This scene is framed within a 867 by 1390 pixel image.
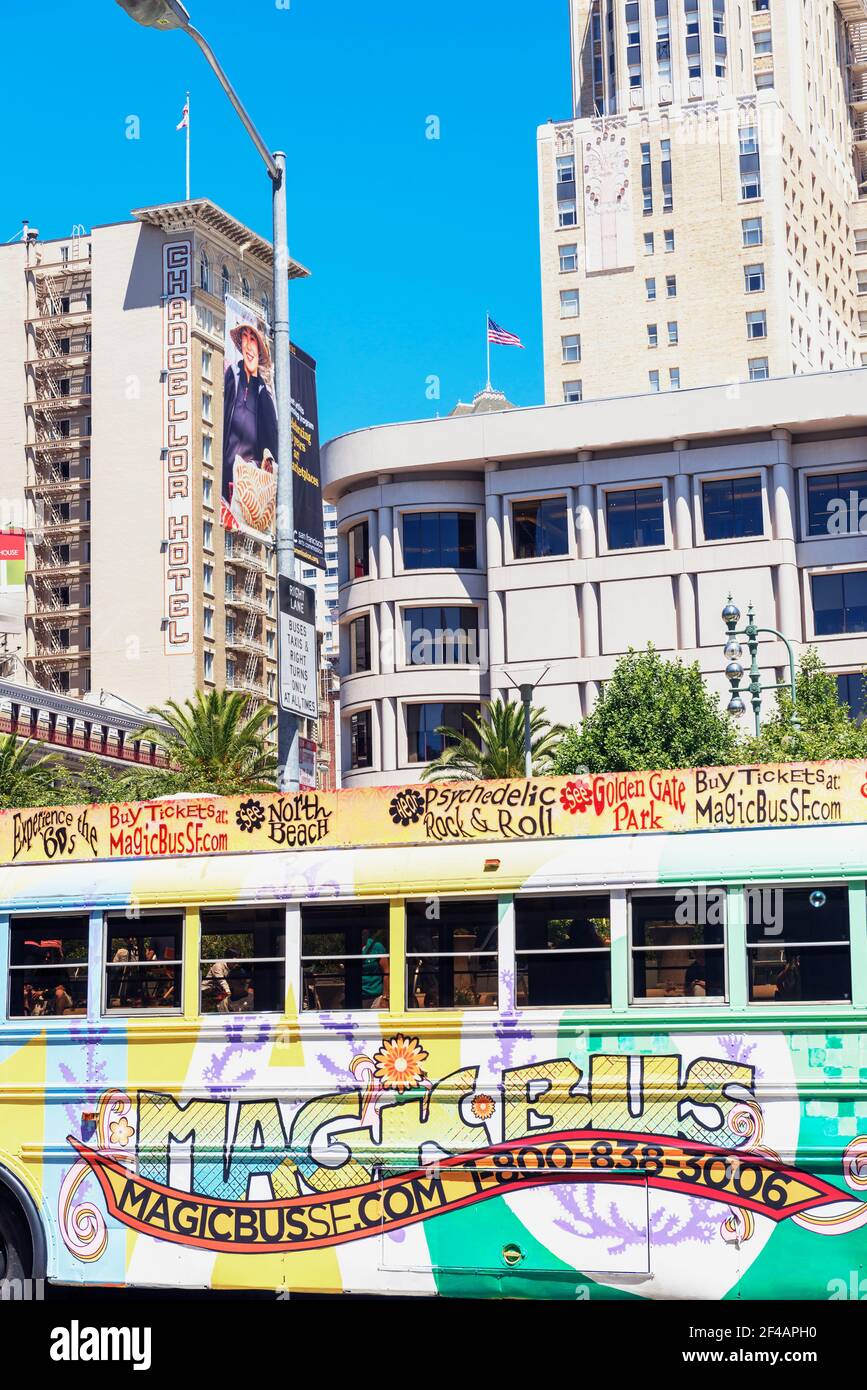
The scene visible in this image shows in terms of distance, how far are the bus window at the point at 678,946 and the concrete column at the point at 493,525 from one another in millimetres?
57580

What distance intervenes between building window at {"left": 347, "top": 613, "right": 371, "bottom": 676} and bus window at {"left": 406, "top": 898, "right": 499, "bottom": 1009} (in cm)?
5731

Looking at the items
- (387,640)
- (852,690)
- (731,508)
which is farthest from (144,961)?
(731,508)

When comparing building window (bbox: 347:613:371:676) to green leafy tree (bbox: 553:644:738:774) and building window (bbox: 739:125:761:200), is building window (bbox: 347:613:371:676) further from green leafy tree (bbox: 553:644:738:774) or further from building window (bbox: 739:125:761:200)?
building window (bbox: 739:125:761:200)

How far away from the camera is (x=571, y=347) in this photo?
112938 millimetres

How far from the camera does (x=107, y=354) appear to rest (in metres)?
108

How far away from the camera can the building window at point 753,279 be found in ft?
357

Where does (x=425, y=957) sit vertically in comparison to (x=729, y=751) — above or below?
below

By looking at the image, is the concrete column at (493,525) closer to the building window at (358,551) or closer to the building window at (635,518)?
the building window at (635,518)

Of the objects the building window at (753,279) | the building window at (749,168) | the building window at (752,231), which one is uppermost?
the building window at (749,168)

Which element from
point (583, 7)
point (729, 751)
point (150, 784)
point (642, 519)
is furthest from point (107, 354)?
point (729, 751)

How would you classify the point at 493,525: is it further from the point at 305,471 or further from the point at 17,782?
the point at 305,471

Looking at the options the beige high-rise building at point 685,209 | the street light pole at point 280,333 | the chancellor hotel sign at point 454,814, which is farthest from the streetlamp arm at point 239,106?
the beige high-rise building at point 685,209
